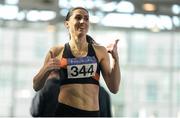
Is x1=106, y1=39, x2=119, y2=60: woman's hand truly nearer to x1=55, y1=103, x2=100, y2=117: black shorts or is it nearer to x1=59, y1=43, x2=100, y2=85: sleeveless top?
x1=59, y1=43, x2=100, y2=85: sleeveless top

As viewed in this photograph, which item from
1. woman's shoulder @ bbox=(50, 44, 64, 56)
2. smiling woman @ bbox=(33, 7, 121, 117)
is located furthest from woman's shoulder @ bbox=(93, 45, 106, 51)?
woman's shoulder @ bbox=(50, 44, 64, 56)

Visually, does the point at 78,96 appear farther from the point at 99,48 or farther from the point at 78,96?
the point at 99,48

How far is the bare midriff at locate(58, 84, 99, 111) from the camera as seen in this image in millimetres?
1477

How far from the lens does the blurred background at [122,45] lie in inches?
262

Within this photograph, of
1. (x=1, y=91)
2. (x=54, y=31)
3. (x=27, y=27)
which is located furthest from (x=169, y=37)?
(x=1, y=91)

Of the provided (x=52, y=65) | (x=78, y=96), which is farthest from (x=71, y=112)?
(x=52, y=65)

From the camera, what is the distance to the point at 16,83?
6773 mm

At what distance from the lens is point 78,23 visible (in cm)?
148

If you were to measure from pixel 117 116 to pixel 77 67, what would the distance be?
5.39 m

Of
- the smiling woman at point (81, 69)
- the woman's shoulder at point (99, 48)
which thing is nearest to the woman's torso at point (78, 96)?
the smiling woman at point (81, 69)

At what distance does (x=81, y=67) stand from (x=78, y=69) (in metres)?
0.01

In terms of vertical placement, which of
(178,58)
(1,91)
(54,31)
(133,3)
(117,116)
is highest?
(133,3)

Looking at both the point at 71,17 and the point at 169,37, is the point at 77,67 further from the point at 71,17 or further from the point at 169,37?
the point at 169,37

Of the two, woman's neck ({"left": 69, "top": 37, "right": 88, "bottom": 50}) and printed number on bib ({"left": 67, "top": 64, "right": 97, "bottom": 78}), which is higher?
woman's neck ({"left": 69, "top": 37, "right": 88, "bottom": 50})
